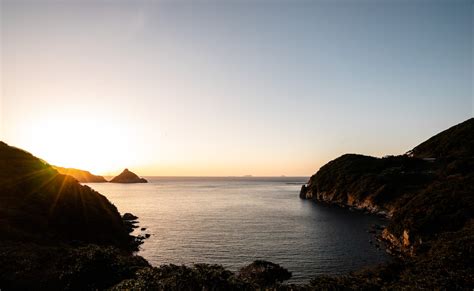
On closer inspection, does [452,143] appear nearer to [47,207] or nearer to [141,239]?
[141,239]

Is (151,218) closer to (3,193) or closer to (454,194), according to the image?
(3,193)

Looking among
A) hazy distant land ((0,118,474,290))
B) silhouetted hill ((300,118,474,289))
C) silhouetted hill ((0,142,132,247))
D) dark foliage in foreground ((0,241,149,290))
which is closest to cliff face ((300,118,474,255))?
silhouetted hill ((300,118,474,289))

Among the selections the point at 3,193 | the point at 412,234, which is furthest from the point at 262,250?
the point at 3,193

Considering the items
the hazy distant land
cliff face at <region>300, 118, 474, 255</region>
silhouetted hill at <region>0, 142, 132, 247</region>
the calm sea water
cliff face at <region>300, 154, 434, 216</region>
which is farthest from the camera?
cliff face at <region>300, 154, 434, 216</region>

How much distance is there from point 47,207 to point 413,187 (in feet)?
349

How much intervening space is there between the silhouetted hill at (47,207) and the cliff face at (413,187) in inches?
2335

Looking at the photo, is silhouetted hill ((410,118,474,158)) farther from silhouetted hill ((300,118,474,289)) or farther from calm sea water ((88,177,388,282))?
calm sea water ((88,177,388,282))

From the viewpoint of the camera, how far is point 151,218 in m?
108

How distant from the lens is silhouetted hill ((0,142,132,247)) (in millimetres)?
56828

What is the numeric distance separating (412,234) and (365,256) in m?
9.57

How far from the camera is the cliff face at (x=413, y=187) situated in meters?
59.0

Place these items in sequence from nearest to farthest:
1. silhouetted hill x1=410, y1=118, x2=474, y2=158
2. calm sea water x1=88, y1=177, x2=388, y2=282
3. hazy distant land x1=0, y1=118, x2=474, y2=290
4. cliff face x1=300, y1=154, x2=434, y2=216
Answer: hazy distant land x1=0, y1=118, x2=474, y2=290, calm sea water x1=88, y1=177, x2=388, y2=282, cliff face x1=300, y1=154, x2=434, y2=216, silhouetted hill x1=410, y1=118, x2=474, y2=158

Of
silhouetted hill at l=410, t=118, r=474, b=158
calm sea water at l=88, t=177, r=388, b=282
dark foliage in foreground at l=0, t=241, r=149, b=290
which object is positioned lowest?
calm sea water at l=88, t=177, r=388, b=282

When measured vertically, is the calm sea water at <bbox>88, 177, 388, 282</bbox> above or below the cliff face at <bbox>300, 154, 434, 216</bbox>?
below
